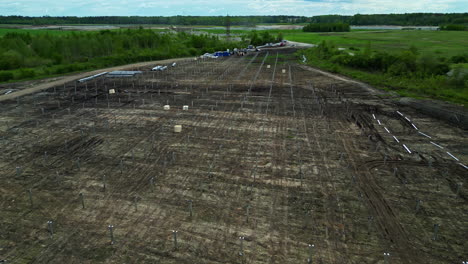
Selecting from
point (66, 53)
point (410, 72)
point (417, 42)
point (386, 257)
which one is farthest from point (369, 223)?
point (417, 42)

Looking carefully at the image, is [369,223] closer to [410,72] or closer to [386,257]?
[386,257]

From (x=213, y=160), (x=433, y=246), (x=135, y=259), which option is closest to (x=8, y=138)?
(x=213, y=160)

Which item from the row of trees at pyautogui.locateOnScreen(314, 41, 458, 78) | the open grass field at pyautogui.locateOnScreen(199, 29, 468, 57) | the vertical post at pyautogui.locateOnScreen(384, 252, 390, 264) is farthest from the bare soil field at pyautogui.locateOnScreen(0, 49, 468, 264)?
the open grass field at pyautogui.locateOnScreen(199, 29, 468, 57)

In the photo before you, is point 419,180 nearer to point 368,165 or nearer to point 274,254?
point 368,165

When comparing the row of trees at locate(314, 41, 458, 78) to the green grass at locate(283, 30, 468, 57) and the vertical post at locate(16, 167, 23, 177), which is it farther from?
the vertical post at locate(16, 167, 23, 177)

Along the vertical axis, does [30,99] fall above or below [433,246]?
above

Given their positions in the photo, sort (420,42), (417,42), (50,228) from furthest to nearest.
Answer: (417,42) → (420,42) → (50,228)

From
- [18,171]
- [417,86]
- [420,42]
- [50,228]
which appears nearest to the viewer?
[50,228]

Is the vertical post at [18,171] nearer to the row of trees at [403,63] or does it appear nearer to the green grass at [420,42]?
the row of trees at [403,63]
